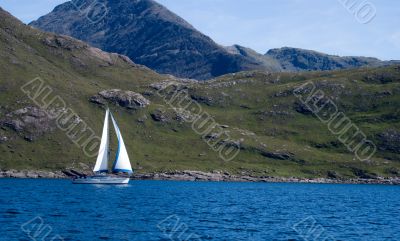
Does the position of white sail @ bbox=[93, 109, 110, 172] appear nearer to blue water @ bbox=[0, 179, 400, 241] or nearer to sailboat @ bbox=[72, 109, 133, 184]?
sailboat @ bbox=[72, 109, 133, 184]

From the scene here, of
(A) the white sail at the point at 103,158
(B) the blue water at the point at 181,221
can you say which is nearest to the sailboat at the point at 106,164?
(A) the white sail at the point at 103,158

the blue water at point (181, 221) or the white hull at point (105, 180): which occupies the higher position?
the white hull at point (105, 180)

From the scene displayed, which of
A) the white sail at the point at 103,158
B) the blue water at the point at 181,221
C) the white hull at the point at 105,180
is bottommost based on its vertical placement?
the blue water at the point at 181,221

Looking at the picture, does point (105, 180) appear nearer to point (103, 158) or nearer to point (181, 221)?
point (103, 158)

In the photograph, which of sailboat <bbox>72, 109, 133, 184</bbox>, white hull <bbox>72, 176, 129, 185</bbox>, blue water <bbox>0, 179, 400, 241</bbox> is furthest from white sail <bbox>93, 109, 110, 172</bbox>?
blue water <bbox>0, 179, 400, 241</bbox>

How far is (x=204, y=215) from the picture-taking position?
257 ft

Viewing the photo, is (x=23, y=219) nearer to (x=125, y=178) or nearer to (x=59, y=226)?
(x=59, y=226)

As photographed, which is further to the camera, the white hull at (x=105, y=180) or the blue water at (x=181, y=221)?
the white hull at (x=105, y=180)

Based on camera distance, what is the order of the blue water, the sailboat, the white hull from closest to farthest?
the blue water
the sailboat
the white hull

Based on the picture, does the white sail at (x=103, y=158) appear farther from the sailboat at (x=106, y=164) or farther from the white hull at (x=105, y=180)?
the white hull at (x=105, y=180)

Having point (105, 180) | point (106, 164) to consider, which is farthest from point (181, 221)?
point (105, 180)

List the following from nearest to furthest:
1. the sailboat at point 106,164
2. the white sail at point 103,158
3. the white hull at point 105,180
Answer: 1. the white sail at point 103,158
2. the sailboat at point 106,164
3. the white hull at point 105,180

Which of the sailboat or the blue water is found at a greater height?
the sailboat

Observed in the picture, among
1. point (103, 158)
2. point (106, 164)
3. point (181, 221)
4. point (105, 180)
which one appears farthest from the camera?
point (105, 180)
